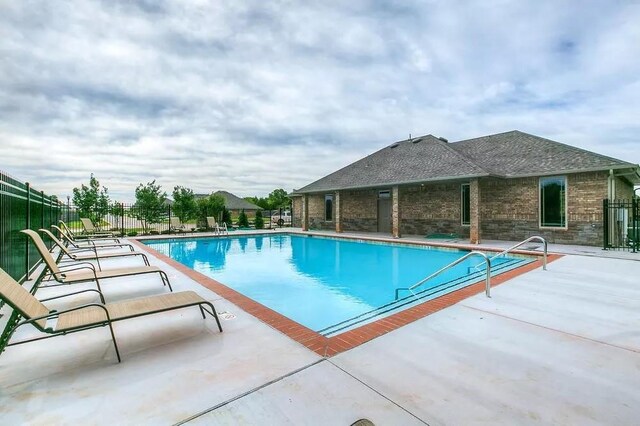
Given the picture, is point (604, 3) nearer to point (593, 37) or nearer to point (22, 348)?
point (593, 37)

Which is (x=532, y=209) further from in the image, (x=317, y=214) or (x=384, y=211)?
(x=317, y=214)

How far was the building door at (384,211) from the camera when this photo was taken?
19.7 meters

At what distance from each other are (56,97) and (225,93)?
5903 millimetres

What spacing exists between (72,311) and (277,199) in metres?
65.0

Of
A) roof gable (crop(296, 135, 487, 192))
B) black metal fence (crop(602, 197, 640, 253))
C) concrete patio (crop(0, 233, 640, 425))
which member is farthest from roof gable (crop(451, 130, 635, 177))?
concrete patio (crop(0, 233, 640, 425))

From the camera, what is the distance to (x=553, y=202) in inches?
518

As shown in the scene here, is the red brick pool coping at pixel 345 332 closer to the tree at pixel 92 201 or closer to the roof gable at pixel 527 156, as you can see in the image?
the roof gable at pixel 527 156


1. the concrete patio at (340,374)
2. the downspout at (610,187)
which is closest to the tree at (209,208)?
the concrete patio at (340,374)

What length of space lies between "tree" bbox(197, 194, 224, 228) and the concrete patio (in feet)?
66.1

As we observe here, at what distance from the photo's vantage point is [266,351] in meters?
3.13

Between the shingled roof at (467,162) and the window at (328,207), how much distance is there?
163 cm

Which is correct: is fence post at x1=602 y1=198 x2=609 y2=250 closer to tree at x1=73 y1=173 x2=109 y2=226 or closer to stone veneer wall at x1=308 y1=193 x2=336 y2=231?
stone veneer wall at x1=308 y1=193 x2=336 y2=231

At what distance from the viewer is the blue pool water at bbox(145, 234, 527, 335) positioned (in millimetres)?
6195

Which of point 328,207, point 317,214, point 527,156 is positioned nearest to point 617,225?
point 527,156
